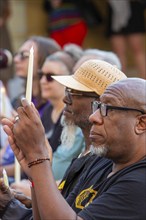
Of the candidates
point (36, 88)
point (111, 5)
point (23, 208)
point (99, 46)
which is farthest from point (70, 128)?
point (99, 46)

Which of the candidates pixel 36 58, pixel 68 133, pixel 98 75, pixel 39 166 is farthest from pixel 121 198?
pixel 36 58

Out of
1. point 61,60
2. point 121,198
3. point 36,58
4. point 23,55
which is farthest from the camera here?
point 23,55

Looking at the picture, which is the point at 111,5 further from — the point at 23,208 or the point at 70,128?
the point at 23,208

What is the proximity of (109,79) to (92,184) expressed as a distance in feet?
2.56

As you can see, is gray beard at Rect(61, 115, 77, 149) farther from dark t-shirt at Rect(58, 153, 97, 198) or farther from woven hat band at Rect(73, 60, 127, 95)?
dark t-shirt at Rect(58, 153, 97, 198)

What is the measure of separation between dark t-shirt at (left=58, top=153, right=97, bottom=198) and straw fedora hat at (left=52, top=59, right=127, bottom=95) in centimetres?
42

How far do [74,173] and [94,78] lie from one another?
0.58 metres

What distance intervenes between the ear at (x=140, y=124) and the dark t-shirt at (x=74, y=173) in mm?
632

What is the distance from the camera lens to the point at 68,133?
446 cm

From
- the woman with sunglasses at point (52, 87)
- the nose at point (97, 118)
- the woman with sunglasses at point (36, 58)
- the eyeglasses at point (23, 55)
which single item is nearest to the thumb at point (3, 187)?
the nose at point (97, 118)

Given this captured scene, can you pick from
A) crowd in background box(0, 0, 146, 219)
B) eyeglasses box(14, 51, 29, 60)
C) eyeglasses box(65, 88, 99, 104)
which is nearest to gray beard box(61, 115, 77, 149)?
crowd in background box(0, 0, 146, 219)

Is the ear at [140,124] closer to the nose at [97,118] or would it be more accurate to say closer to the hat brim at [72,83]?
the nose at [97,118]

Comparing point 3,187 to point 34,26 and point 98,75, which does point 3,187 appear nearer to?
point 98,75

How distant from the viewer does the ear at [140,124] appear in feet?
9.75
